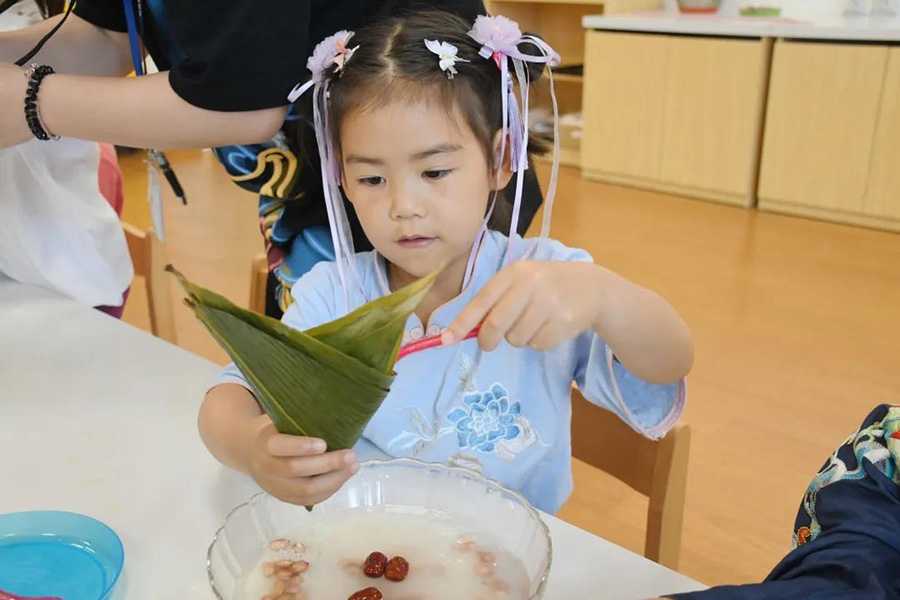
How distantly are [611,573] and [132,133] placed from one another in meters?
0.65

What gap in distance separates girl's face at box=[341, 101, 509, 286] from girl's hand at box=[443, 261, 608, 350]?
161 millimetres

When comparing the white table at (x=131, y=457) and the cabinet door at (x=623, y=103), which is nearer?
the white table at (x=131, y=457)

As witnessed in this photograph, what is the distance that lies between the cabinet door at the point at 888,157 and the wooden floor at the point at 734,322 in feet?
0.39

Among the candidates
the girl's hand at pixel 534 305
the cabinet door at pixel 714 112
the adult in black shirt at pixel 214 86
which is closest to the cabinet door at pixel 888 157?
the cabinet door at pixel 714 112

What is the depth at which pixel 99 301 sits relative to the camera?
133cm

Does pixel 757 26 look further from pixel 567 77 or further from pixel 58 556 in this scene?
pixel 58 556

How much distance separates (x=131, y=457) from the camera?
2.88 feet

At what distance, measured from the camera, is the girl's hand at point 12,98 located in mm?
950

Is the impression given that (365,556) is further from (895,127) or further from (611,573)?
(895,127)

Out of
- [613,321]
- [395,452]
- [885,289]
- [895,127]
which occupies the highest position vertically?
[613,321]

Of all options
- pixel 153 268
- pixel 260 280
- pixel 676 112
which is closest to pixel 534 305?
pixel 260 280

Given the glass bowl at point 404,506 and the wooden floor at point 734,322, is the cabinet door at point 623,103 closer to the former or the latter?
the wooden floor at point 734,322

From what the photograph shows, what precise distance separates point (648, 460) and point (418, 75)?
0.47m

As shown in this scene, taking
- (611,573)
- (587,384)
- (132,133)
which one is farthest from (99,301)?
(611,573)
